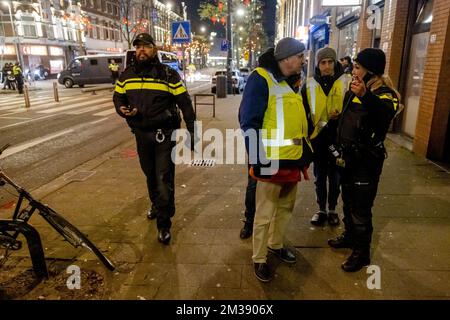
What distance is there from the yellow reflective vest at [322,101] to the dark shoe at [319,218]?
3.35 feet

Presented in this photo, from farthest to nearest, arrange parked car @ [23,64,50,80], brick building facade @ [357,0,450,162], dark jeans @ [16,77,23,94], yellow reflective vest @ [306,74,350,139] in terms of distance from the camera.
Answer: parked car @ [23,64,50,80] < dark jeans @ [16,77,23,94] < brick building facade @ [357,0,450,162] < yellow reflective vest @ [306,74,350,139]

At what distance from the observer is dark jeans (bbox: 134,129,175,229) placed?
3.99 m

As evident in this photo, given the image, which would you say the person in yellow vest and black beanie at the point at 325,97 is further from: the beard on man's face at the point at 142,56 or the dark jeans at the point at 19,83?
the dark jeans at the point at 19,83

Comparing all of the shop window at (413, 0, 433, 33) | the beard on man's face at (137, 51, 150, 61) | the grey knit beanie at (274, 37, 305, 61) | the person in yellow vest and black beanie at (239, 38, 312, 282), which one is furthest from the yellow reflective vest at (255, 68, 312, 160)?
the shop window at (413, 0, 433, 33)

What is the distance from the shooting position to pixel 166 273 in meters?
3.44

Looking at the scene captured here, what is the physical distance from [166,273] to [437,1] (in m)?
6.62

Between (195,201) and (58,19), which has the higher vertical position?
(58,19)

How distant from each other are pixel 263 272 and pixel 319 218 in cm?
141

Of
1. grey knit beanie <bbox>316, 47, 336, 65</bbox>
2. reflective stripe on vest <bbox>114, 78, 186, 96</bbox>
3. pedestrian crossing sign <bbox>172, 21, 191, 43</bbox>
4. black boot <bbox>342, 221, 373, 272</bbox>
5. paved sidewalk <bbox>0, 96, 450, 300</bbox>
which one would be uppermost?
pedestrian crossing sign <bbox>172, 21, 191, 43</bbox>

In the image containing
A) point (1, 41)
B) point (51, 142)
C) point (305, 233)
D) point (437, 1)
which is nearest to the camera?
point (305, 233)

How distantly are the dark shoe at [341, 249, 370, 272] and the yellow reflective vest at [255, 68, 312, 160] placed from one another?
1.12m

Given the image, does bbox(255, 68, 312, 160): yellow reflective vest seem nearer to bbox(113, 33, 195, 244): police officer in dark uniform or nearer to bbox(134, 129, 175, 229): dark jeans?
bbox(113, 33, 195, 244): police officer in dark uniform
